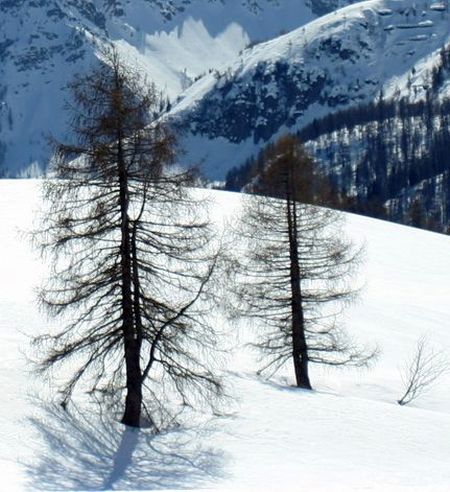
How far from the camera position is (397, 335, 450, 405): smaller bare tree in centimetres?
3017

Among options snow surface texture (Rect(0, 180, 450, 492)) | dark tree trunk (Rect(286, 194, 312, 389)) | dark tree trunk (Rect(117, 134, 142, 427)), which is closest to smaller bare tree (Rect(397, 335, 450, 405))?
snow surface texture (Rect(0, 180, 450, 492))

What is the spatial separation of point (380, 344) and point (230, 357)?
8991mm

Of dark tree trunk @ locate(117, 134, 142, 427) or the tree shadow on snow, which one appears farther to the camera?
dark tree trunk @ locate(117, 134, 142, 427)

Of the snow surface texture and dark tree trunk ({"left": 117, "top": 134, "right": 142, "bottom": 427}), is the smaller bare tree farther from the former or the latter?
dark tree trunk ({"left": 117, "top": 134, "right": 142, "bottom": 427})

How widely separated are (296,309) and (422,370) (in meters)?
9.54

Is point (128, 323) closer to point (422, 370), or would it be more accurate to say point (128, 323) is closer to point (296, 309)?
point (296, 309)

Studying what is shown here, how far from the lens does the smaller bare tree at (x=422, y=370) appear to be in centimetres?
3017

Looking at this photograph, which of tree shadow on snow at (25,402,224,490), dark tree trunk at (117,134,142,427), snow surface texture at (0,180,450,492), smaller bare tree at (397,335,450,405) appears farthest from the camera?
smaller bare tree at (397,335,450,405)

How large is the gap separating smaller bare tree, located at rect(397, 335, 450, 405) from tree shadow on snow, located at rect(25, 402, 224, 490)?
10891mm

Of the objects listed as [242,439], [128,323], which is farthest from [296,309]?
[128,323]

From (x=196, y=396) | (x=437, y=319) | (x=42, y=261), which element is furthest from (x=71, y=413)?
(x=437, y=319)

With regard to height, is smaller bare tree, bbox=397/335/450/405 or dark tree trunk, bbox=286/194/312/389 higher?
dark tree trunk, bbox=286/194/312/389

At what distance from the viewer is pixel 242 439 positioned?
20.7 metres

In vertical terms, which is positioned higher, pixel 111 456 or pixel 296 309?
pixel 296 309
